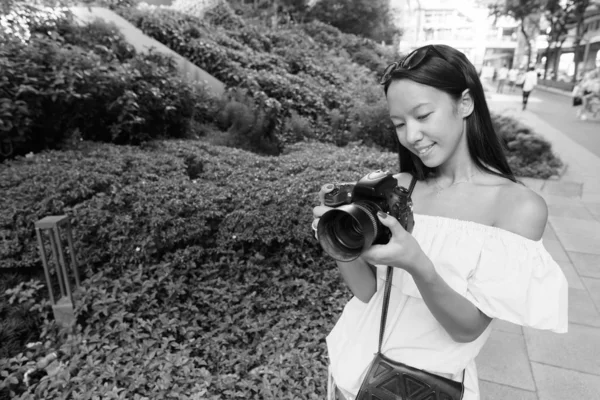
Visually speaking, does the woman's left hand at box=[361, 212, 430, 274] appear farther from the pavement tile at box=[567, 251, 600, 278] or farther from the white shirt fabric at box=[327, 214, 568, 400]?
the pavement tile at box=[567, 251, 600, 278]

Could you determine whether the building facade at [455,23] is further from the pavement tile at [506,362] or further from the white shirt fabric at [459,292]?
the white shirt fabric at [459,292]

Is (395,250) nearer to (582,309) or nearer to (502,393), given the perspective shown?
(502,393)

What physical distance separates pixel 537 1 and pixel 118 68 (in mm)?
28449

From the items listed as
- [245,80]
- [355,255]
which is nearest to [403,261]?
[355,255]

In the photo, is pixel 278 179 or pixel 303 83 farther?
pixel 303 83

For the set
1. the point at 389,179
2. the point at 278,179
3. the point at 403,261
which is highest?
the point at 389,179

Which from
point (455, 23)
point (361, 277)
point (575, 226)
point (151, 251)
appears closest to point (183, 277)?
point (151, 251)

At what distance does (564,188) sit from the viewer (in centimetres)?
583

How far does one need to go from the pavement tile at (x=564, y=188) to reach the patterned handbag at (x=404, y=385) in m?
5.71

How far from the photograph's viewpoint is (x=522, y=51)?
44062 mm

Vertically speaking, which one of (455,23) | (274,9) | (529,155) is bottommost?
(529,155)

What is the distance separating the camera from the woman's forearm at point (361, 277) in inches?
47.2

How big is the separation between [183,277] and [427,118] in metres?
2.16

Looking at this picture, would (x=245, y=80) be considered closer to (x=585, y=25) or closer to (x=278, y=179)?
(x=278, y=179)
